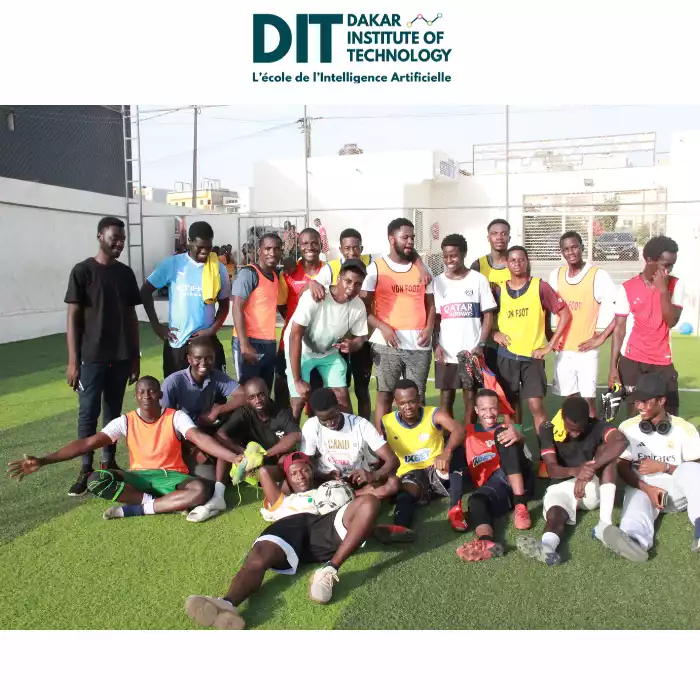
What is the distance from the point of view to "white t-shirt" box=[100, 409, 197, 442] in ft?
16.4

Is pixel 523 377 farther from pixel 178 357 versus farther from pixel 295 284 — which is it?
pixel 178 357

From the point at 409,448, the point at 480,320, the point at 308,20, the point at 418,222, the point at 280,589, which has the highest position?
the point at 308,20

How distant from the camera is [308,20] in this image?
7957 millimetres

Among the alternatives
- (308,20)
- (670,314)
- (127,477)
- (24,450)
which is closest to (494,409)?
(670,314)

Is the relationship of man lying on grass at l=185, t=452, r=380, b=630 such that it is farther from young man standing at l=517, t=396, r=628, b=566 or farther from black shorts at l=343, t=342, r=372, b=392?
black shorts at l=343, t=342, r=372, b=392

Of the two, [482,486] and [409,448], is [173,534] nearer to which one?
[409,448]

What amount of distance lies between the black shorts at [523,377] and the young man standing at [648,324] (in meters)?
0.64

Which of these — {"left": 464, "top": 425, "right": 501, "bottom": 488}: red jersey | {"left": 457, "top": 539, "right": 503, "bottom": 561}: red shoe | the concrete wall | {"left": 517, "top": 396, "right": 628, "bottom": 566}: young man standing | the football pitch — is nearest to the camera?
the football pitch

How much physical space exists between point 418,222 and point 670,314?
1456cm

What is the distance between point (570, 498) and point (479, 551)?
34.8 inches

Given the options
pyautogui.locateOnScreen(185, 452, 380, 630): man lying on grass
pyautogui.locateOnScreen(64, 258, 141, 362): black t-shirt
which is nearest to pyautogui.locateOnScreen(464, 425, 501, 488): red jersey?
pyautogui.locateOnScreen(185, 452, 380, 630): man lying on grass

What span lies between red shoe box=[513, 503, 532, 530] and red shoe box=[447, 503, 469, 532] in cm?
34

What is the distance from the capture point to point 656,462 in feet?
15.5

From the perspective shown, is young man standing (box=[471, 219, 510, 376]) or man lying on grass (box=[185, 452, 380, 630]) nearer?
man lying on grass (box=[185, 452, 380, 630])
